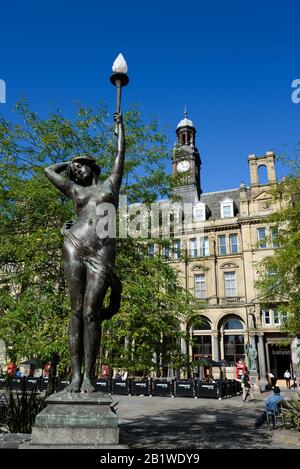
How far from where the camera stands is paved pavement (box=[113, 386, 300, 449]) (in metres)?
8.25

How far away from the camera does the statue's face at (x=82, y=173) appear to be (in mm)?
5070

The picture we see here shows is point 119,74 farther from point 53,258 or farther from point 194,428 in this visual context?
point 194,428

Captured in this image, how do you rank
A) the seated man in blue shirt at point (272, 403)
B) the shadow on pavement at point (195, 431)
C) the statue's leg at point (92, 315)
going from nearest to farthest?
the statue's leg at point (92, 315) < the shadow on pavement at point (195, 431) < the seated man in blue shirt at point (272, 403)

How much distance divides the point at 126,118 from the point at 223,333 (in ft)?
97.3

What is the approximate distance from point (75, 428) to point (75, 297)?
1386 millimetres

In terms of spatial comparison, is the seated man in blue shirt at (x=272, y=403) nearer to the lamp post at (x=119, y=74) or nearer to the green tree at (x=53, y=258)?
the green tree at (x=53, y=258)

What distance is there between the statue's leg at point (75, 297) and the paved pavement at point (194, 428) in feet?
4.76

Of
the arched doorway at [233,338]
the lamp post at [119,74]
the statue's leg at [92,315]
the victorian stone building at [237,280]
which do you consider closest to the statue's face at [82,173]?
the lamp post at [119,74]

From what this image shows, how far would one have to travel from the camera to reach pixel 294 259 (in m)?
15.2

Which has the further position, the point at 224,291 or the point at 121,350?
the point at 224,291

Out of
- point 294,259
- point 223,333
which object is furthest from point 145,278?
point 223,333
